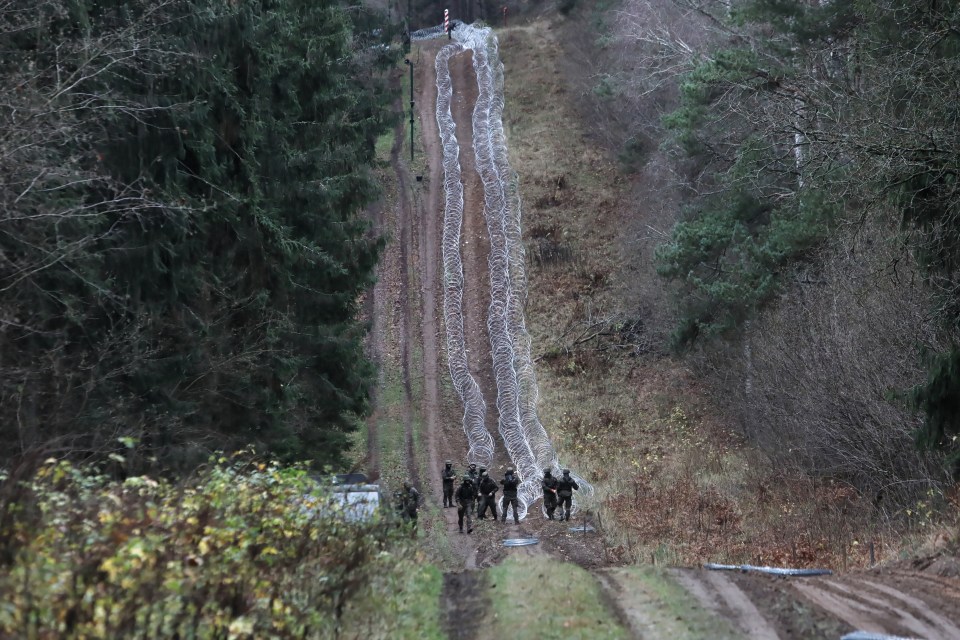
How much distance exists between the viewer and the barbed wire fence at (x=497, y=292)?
3042 cm

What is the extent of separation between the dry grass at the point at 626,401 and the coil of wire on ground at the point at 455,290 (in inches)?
91.1

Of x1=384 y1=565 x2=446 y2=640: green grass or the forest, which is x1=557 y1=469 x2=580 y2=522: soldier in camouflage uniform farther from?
x1=384 y1=565 x2=446 y2=640: green grass

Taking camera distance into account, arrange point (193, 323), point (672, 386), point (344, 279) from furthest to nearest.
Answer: point (672, 386) < point (344, 279) < point (193, 323)

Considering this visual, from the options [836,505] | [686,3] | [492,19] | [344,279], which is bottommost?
[836,505]

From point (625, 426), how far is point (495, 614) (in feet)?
71.0

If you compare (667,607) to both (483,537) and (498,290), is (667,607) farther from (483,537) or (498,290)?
(498,290)

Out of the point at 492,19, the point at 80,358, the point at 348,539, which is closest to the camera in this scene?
the point at 348,539

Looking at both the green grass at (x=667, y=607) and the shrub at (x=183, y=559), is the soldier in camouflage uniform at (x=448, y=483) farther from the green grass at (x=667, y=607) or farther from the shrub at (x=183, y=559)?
the shrub at (x=183, y=559)

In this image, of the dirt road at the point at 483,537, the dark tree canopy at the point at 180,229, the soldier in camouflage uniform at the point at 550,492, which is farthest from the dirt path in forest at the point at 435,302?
the dark tree canopy at the point at 180,229

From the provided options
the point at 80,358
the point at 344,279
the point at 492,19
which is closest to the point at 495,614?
the point at 80,358

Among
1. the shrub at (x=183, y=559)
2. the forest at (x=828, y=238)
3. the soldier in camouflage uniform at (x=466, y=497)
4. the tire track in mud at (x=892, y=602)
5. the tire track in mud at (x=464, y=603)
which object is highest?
the forest at (x=828, y=238)

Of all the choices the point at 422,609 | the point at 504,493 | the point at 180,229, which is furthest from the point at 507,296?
the point at 422,609

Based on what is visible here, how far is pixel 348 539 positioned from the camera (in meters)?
9.59

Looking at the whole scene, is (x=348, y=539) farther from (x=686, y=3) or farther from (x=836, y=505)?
(x=686, y=3)
